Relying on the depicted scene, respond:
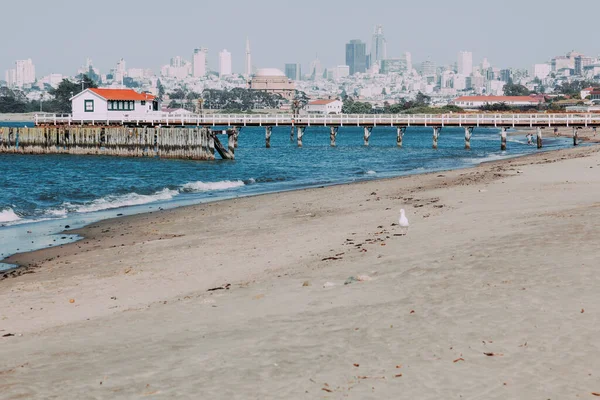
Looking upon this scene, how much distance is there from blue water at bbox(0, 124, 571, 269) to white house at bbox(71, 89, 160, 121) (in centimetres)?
1037

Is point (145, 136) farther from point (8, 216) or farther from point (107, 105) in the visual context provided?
point (8, 216)

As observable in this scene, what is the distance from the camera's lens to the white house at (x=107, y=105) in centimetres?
7201

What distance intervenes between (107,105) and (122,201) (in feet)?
141

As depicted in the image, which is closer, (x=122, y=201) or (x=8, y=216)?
(x=8, y=216)

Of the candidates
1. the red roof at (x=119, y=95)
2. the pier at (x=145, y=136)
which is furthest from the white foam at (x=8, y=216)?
the red roof at (x=119, y=95)

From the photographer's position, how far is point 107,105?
73000 mm

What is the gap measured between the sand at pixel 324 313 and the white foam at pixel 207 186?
17.3 metres

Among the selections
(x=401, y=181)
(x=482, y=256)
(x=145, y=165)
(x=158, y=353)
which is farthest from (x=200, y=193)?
(x=158, y=353)

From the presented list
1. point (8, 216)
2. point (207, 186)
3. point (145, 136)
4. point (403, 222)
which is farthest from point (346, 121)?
point (403, 222)

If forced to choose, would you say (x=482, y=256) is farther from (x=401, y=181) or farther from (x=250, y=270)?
(x=401, y=181)

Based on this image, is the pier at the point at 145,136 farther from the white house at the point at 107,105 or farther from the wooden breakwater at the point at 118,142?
the white house at the point at 107,105

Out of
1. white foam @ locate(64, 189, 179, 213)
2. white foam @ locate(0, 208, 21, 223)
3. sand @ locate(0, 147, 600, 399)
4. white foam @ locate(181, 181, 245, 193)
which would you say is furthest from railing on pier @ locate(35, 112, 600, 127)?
sand @ locate(0, 147, 600, 399)

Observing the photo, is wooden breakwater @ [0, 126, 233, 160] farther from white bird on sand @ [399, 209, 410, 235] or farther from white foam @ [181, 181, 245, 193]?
white bird on sand @ [399, 209, 410, 235]

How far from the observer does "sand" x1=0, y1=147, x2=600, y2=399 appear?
332 inches
